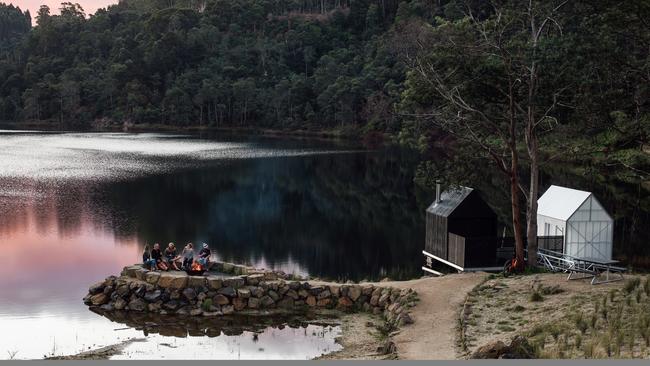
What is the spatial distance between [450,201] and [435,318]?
882cm

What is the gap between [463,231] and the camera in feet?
90.3

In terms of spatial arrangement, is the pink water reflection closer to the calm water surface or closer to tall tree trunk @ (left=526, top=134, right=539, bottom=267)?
the calm water surface

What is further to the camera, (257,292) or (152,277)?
(152,277)

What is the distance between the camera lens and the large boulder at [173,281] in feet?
75.2

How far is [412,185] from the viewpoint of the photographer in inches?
2297

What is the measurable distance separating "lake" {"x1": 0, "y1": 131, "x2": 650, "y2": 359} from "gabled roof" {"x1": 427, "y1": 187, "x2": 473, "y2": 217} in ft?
2.71

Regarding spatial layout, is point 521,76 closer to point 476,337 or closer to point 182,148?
point 476,337

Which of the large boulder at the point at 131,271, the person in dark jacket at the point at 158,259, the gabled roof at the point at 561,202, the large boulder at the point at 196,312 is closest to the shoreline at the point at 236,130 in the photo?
the gabled roof at the point at 561,202

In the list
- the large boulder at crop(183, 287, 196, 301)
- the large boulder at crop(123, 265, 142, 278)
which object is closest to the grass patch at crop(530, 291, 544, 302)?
the large boulder at crop(183, 287, 196, 301)

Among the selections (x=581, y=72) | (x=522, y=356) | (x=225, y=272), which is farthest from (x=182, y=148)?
(x=522, y=356)

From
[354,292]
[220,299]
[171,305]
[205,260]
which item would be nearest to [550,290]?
[354,292]

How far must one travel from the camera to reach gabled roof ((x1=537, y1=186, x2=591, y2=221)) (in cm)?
2702

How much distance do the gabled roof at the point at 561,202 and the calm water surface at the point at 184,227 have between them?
5603 mm

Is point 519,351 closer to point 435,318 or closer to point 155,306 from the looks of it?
point 435,318
